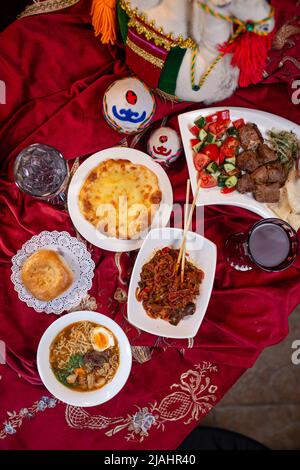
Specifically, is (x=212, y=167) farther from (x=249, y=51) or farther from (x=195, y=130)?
(x=249, y=51)

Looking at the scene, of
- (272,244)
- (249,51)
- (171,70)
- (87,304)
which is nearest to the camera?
(249,51)

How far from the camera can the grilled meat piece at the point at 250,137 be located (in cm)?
138

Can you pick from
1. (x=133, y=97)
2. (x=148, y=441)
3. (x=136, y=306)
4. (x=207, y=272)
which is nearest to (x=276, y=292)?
(x=207, y=272)

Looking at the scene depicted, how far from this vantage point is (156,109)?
1.47 meters

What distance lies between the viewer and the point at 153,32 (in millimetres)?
1124

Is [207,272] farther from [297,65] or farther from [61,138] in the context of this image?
[297,65]

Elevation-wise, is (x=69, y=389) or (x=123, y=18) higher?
(x=123, y=18)

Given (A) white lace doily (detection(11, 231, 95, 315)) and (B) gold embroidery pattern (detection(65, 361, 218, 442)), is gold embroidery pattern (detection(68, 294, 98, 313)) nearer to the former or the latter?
(A) white lace doily (detection(11, 231, 95, 315))

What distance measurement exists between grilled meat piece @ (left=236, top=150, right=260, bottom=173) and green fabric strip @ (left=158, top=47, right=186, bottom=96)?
27 cm

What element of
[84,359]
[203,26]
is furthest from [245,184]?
[84,359]

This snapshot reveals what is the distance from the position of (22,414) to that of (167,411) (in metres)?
0.45

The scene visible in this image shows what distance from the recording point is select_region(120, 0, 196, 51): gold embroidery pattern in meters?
1.11

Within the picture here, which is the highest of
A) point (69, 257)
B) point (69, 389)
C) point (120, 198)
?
point (120, 198)

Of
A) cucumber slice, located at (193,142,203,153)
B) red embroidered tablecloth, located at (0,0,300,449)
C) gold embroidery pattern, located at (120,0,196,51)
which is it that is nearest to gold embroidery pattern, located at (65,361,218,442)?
red embroidered tablecloth, located at (0,0,300,449)
